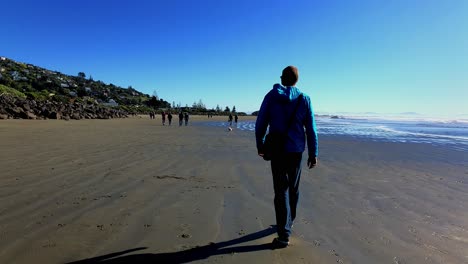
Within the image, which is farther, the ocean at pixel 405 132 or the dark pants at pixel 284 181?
the ocean at pixel 405 132

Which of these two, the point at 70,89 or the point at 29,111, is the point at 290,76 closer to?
the point at 29,111

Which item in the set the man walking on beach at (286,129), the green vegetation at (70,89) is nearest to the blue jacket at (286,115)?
the man walking on beach at (286,129)

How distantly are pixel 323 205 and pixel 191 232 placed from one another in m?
2.50

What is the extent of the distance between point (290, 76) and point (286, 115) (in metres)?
0.49

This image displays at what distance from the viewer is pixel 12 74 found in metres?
94.7

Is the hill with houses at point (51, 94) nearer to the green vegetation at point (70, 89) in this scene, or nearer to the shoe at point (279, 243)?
the green vegetation at point (70, 89)

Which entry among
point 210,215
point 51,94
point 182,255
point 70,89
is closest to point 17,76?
point 70,89

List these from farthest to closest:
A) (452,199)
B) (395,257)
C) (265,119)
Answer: (452,199)
(265,119)
(395,257)

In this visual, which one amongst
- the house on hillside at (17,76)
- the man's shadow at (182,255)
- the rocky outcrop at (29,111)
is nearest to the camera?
the man's shadow at (182,255)

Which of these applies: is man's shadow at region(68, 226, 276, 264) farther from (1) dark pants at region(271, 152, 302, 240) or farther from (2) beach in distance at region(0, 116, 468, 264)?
(1) dark pants at region(271, 152, 302, 240)

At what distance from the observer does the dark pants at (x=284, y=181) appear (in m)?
3.75

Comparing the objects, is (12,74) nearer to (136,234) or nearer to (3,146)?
(3,146)

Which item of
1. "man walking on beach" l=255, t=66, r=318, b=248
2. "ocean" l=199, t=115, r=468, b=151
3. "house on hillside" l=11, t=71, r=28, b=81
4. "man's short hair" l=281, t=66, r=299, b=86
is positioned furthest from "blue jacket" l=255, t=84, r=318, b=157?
"house on hillside" l=11, t=71, r=28, b=81

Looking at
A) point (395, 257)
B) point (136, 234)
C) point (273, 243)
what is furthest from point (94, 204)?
point (395, 257)
